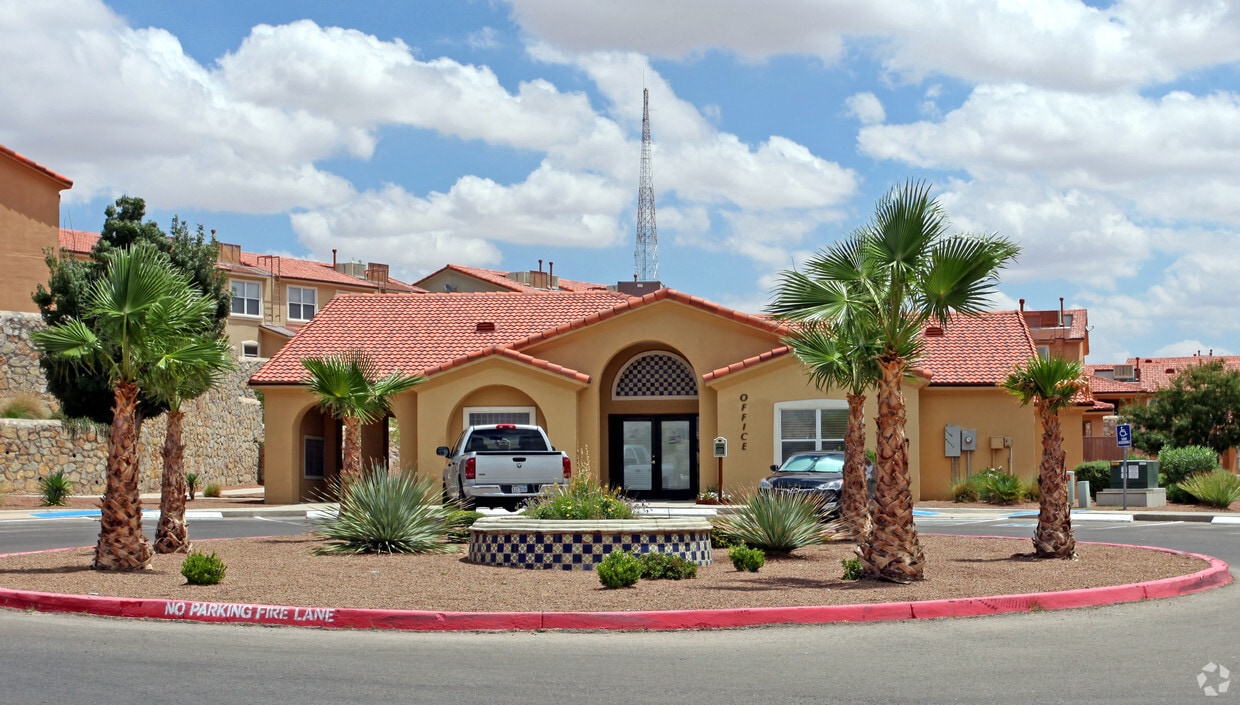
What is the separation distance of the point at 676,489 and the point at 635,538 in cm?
1921

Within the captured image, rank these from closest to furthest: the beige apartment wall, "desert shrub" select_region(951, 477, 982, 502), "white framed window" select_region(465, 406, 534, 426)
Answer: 1. "desert shrub" select_region(951, 477, 982, 502)
2. "white framed window" select_region(465, 406, 534, 426)
3. the beige apartment wall

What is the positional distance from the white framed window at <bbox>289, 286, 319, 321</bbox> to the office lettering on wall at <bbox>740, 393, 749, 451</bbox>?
4211cm

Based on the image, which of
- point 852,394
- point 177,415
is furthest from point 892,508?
point 177,415

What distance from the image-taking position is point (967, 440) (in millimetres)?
33344

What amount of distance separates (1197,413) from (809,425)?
26.9 metres

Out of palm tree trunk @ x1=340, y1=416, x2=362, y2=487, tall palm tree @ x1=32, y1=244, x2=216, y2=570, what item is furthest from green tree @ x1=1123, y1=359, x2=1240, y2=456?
tall palm tree @ x1=32, y1=244, x2=216, y2=570

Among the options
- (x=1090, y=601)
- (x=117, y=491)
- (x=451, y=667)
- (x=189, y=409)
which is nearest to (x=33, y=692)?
(x=451, y=667)

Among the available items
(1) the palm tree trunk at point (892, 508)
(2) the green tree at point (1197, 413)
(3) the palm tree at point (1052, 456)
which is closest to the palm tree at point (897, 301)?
(1) the palm tree trunk at point (892, 508)

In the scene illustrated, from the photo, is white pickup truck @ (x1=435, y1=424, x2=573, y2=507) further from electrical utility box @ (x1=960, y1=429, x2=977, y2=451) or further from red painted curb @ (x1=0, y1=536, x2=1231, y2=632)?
electrical utility box @ (x1=960, y1=429, x2=977, y2=451)

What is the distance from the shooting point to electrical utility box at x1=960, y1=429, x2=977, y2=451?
33344mm

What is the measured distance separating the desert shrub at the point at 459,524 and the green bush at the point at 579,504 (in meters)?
2.24

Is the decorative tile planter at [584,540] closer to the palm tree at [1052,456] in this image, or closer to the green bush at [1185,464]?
the palm tree at [1052,456]

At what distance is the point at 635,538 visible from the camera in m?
15.5

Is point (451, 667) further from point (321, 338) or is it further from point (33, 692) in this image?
point (321, 338)
